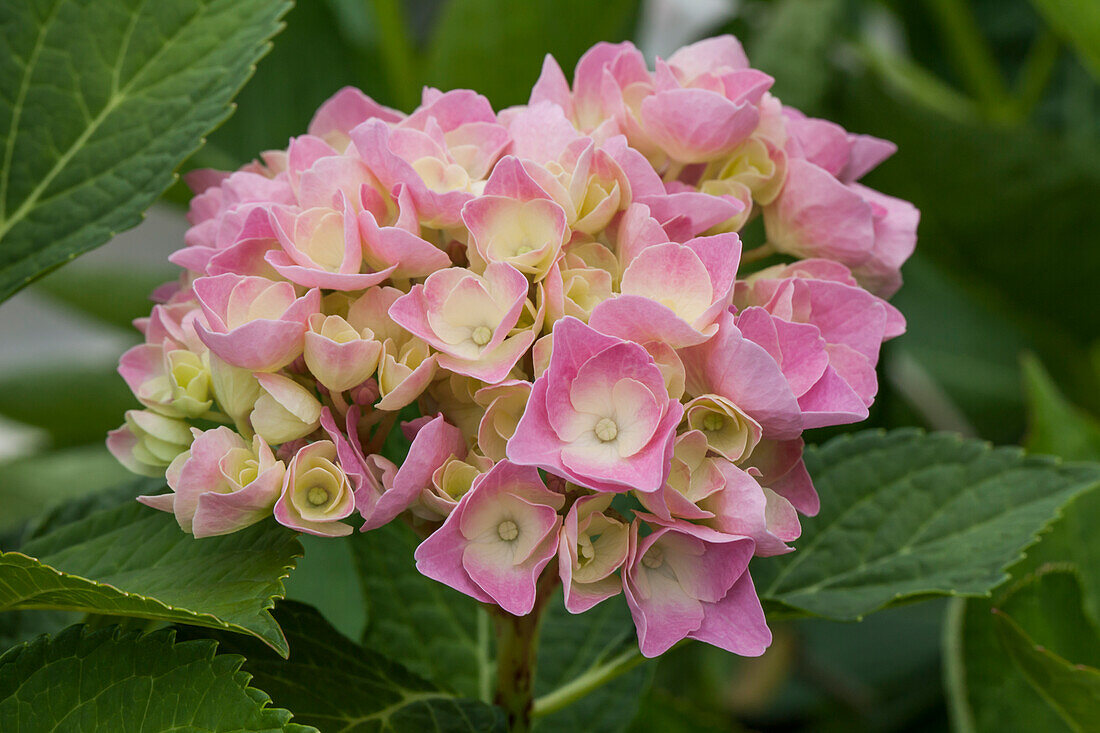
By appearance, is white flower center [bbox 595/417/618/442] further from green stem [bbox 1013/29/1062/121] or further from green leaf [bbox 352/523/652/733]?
green stem [bbox 1013/29/1062/121]

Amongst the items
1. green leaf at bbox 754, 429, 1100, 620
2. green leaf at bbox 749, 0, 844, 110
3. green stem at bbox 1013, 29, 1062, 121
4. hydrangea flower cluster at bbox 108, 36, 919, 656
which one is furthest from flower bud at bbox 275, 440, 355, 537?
green stem at bbox 1013, 29, 1062, 121

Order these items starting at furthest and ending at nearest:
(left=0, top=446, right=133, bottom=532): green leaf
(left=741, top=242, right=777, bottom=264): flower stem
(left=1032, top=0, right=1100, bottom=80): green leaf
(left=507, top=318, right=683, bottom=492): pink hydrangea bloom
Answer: (left=0, top=446, right=133, bottom=532): green leaf
(left=1032, top=0, right=1100, bottom=80): green leaf
(left=741, top=242, right=777, bottom=264): flower stem
(left=507, top=318, right=683, bottom=492): pink hydrangea bloom

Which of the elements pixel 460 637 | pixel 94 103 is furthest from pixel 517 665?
pixel 94 103

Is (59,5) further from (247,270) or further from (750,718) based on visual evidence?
(750,718)

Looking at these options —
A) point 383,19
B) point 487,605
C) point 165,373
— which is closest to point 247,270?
point 165,373

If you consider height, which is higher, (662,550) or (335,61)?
(662,550)

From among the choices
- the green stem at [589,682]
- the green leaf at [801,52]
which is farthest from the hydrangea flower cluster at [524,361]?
the green leaf at [801,52]

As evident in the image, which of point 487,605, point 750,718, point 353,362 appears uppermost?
point 353,362

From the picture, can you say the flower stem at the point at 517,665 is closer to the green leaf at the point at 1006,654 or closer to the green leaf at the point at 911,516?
the green leaf at the point at 911,516
